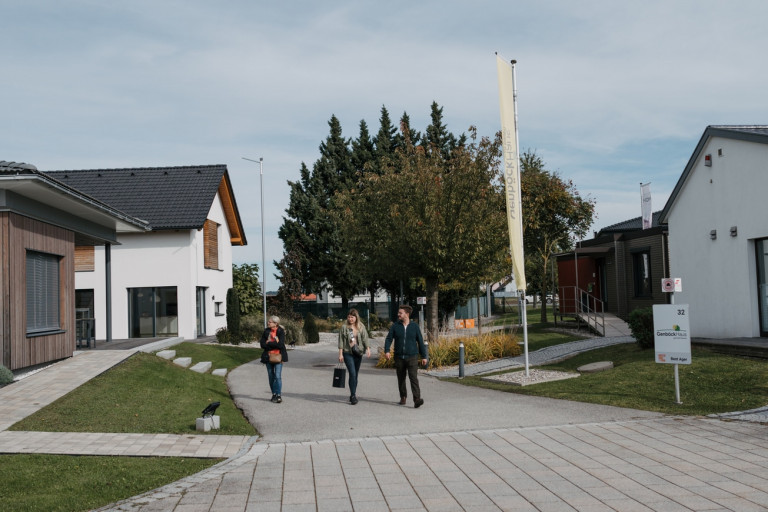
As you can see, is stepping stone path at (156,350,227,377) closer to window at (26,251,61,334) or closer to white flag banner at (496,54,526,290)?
window at (26,251,61,334)

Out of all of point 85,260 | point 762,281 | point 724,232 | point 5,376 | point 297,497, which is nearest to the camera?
point 297,497

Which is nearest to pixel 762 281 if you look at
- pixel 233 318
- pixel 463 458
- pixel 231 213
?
pixel 463 458

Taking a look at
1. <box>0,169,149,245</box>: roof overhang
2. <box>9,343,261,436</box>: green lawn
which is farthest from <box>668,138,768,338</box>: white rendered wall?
<box>0,169,149,245</box>: roof overhang

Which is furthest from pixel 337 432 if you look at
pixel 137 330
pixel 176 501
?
pixel 137 330

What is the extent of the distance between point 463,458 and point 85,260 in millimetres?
24401

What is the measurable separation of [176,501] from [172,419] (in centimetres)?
430

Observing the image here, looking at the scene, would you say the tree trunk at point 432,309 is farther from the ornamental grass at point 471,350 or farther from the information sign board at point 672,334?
the information sign board at point 672,334

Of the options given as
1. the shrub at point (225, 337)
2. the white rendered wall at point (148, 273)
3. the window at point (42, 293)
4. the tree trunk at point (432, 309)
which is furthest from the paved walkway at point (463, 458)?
the white rendered wall at point (148, 273)

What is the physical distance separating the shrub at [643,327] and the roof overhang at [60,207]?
12828 millimetres

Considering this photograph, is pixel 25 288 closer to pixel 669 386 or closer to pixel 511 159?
pixel 511 159

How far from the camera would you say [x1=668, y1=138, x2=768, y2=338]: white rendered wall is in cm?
1558

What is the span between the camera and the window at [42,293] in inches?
554

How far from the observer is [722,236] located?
16.6 meters

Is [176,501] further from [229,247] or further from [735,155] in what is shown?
[229,247]
